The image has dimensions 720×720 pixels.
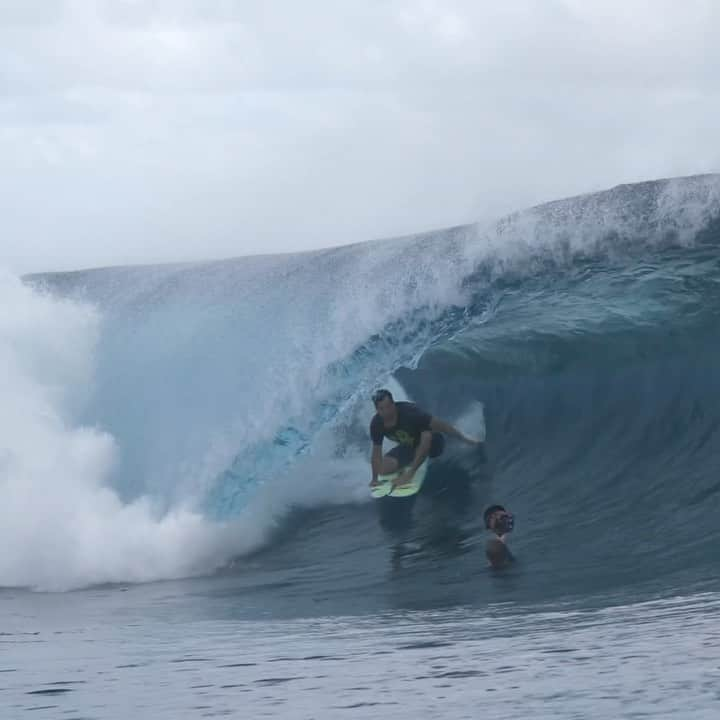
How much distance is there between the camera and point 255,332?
16.2 meters

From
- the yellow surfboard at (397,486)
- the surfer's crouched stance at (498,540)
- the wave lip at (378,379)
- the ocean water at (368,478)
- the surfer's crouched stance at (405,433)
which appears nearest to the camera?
the ocean water at (368,478)

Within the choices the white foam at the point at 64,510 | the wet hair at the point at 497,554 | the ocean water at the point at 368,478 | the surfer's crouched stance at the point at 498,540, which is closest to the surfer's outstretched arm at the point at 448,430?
the ocean water at the point at 368,478

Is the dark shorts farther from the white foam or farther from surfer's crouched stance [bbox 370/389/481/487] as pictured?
the white foam

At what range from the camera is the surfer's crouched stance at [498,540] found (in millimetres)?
9641

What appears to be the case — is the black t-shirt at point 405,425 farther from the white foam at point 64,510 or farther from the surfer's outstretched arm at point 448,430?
the white foam at point 64,510

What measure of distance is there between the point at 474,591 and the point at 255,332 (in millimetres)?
7654

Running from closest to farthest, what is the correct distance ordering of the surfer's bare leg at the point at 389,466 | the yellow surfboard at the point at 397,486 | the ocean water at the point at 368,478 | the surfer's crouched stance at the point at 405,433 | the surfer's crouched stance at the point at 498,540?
the ocean water at the point at 368,478
the surfer's crouched stance at the point at 498,540
the surfer's crouched stance at the point at 405,433
the yellow surfboard at the point at 397,486
the surfer's bare leg at the point at 389,466

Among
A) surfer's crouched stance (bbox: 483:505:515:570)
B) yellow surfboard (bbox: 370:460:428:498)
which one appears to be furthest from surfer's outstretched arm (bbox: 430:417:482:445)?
surfer's crouched stance (bbox: 483:505:515:570)

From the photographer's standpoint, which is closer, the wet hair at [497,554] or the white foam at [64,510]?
the wet hair at [497,554]

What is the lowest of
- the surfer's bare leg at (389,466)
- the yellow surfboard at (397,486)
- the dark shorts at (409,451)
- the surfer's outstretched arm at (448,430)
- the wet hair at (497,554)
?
the wet hair at (497,554)

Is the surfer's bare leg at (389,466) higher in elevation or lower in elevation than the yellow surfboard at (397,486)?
higher

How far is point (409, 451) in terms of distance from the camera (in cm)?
1270

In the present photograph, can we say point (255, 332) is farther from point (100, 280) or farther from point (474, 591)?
point (474, 591)

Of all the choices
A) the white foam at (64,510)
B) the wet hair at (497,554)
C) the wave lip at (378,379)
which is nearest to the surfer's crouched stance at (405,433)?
the wave lip at (378,379)
